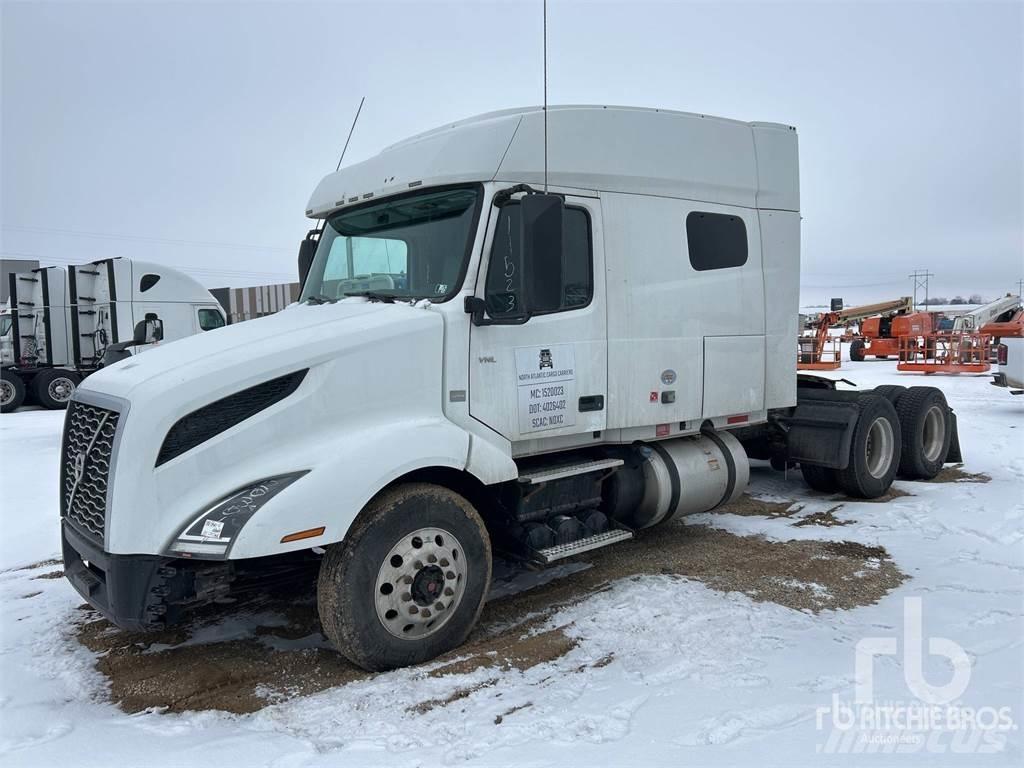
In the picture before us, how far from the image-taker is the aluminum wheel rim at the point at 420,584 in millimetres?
4059

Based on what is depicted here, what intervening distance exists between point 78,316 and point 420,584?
18.6 m

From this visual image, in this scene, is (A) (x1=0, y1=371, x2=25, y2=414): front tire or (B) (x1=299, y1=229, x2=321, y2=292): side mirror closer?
(B) (x1=299, y1=229, x2=321, y2=292): side mirror

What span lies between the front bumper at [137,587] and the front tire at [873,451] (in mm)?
6273

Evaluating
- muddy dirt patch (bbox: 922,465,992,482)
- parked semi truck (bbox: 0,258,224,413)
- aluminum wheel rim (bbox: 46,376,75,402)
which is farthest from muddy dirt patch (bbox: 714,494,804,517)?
aluminum wheel rim (bbox: 46,376,75,402)

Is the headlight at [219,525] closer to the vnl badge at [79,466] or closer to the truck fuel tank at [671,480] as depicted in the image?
the vnl badge at [79,466]

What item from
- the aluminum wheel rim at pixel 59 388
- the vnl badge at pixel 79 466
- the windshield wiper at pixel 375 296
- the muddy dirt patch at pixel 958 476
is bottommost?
the muddy dirt patch at pixel 958 476

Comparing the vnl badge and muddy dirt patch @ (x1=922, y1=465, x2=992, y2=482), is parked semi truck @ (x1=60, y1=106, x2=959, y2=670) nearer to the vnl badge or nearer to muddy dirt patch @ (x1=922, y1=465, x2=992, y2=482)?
the vnl badge

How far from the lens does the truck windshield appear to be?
4602 millimetres

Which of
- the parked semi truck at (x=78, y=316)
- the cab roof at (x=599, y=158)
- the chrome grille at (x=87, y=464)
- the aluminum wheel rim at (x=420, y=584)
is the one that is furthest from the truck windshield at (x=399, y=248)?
the parked semi truck at (x=78, y=316)

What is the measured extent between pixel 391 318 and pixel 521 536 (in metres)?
1.74

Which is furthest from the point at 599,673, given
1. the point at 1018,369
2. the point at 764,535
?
the point at 1018,369

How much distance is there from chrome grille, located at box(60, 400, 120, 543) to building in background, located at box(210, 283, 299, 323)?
1076 inches

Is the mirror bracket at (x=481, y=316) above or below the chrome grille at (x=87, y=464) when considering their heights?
above

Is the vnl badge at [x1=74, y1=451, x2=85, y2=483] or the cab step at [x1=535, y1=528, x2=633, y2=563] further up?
the vnl badge at [x1=74, y1=451, x2=85, y2=483]
